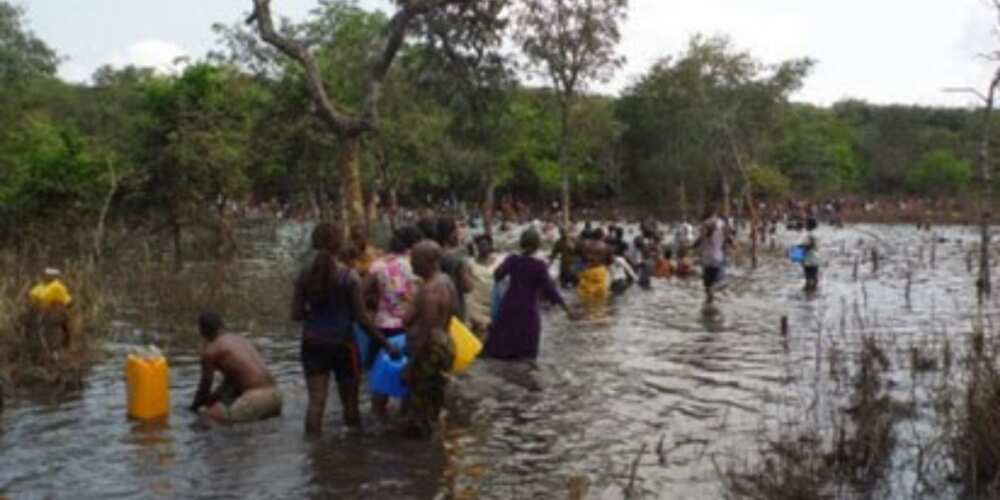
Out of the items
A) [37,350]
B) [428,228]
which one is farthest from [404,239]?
[37,350]

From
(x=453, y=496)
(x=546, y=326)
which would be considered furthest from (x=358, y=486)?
(x=546, y=326)

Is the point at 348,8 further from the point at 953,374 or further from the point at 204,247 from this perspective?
the point at 953,374

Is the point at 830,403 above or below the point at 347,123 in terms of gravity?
below

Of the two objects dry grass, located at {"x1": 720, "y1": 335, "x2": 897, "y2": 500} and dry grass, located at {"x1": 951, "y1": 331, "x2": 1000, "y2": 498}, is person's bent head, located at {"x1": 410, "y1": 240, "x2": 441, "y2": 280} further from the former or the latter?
dry grass, located at {"x1": 951, "y1": 331, "x2": 1000, "y2": 498}

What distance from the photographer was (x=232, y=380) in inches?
387

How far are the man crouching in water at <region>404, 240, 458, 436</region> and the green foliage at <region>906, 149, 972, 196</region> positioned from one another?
77518mm

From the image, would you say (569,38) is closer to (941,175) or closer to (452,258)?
(452,258)

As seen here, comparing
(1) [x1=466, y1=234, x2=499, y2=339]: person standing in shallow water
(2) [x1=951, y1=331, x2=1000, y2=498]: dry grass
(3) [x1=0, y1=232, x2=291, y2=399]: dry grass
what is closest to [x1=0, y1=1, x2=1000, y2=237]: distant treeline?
(3) [x1=0, y1=232, x2=291, y2=399]: dry grass

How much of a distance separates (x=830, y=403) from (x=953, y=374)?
320cm

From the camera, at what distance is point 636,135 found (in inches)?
2906

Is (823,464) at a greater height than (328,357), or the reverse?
(328,357)

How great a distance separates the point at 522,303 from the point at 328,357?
10.3ft

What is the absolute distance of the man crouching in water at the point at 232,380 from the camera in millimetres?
9625

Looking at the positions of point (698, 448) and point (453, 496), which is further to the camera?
point (698, 448)
